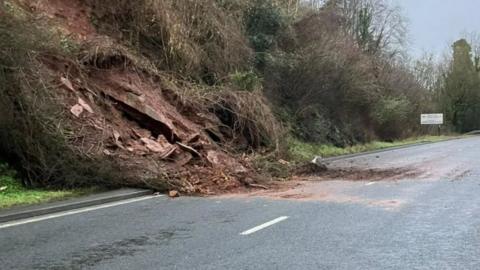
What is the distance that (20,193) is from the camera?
12.6 m

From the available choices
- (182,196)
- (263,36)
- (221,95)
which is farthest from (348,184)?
(263,36)

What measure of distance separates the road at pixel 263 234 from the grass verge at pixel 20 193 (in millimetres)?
1292

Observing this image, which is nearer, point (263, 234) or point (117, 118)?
point (263, 234)

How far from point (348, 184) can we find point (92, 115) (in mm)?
6928

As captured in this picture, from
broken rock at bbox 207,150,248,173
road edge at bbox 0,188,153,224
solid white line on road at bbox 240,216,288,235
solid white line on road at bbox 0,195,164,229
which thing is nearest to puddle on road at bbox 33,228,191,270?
solid white line on road at bbox 240,216,288,235

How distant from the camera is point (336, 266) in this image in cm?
720

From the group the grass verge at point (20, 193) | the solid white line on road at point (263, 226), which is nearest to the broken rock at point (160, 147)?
the grass verge at point (20, 193)

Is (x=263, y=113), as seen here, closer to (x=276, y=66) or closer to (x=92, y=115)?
(x=92, y=115)

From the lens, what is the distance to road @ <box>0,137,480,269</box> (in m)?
7.46

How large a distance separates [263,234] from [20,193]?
591 cm

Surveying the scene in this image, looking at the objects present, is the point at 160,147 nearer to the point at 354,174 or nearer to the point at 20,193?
the point at 20,193

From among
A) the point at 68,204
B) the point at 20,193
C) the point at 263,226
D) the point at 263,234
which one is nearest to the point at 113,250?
the point at 263,234

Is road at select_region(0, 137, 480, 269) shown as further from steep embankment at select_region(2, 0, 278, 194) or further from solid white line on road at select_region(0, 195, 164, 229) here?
steep embankment at select_region(2, 0, 278, 194)

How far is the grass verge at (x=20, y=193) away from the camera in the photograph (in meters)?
11.9
